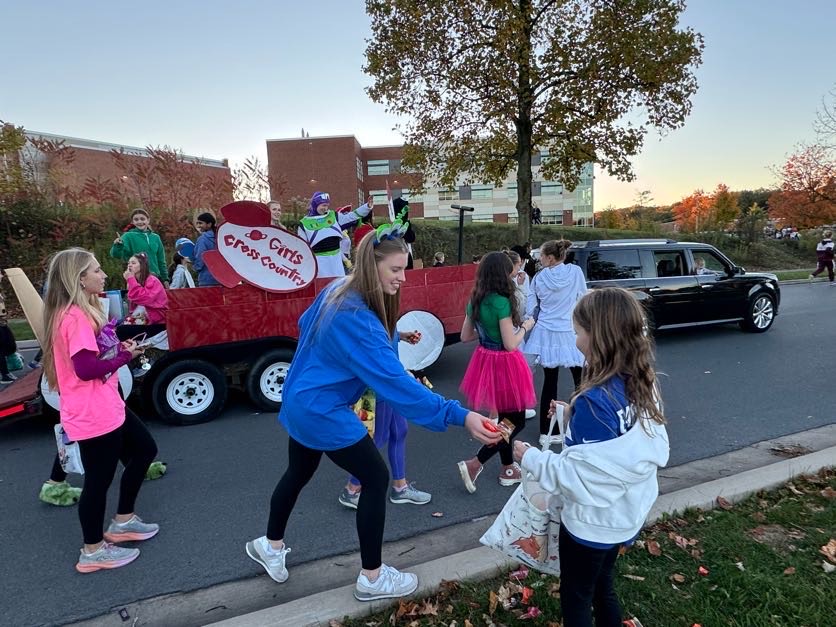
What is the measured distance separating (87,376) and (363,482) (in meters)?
1.55

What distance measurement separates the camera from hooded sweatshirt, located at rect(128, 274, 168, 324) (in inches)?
210

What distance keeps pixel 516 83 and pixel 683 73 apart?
4.23 m

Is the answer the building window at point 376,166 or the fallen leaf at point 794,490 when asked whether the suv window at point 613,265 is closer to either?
the fallen leaf at point 794,490

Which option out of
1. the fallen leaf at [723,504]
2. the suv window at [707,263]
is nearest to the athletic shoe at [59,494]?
the fallen leaf at [723,504]

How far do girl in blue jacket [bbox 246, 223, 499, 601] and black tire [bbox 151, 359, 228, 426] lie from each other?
3077 mm

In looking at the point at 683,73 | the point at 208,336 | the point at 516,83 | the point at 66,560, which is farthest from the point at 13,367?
the point at 683,73

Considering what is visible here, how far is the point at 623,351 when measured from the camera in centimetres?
190

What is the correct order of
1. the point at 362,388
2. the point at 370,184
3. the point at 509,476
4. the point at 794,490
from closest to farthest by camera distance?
the point at 362,388
the point at 794,490
the point at 509,476
the point at 370,184

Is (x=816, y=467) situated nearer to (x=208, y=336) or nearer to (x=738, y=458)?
(x=738, y=458)

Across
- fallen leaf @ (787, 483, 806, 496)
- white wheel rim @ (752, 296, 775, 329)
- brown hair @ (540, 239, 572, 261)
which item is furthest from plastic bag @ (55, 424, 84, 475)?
white wheel rim @ (752, 296, 775, 329)

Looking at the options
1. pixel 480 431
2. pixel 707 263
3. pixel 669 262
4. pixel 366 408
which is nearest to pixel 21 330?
pixel 366 408

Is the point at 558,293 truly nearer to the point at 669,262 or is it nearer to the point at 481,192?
the point at 669,262

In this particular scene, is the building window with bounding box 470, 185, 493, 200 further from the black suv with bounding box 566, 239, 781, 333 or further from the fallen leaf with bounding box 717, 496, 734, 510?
the fallen leaf with bounding box 717, 496, 734, 510

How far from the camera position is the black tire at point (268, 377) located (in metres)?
5.51
